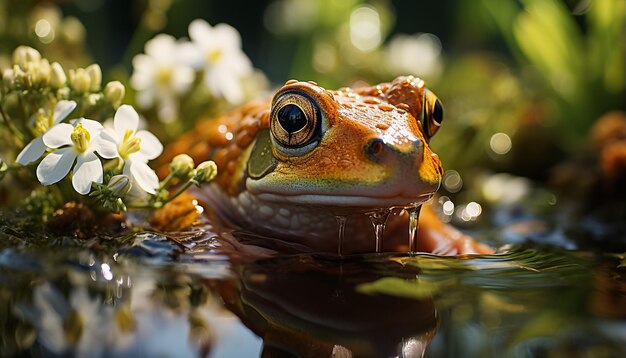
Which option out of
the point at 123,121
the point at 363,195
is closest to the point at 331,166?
the point at 363,195

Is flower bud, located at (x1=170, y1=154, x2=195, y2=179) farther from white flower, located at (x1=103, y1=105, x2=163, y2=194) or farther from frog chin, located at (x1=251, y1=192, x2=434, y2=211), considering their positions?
frog chin, located at (x1=251, y1=192, x2=434, y2=211)

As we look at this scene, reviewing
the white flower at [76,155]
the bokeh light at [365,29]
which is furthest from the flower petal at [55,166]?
the bokeh light at [365,29]

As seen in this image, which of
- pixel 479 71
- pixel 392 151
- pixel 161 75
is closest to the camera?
pixel 392 151

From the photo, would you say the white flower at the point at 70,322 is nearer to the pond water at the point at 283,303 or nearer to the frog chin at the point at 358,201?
the pond water at the point at 283,303

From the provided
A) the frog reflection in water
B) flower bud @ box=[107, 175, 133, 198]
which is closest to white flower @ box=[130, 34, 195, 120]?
the frog reflection in water

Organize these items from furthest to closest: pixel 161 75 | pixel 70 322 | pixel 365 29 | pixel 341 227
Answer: pixel 365 29, pixel 161 75, pixel 341 227, pixel 70 322

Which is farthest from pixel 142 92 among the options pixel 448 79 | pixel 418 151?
pixel 448 79

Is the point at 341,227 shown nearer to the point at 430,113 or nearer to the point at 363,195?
the point at 363,195

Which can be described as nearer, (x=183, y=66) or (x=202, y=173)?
(x=202, y=173)
